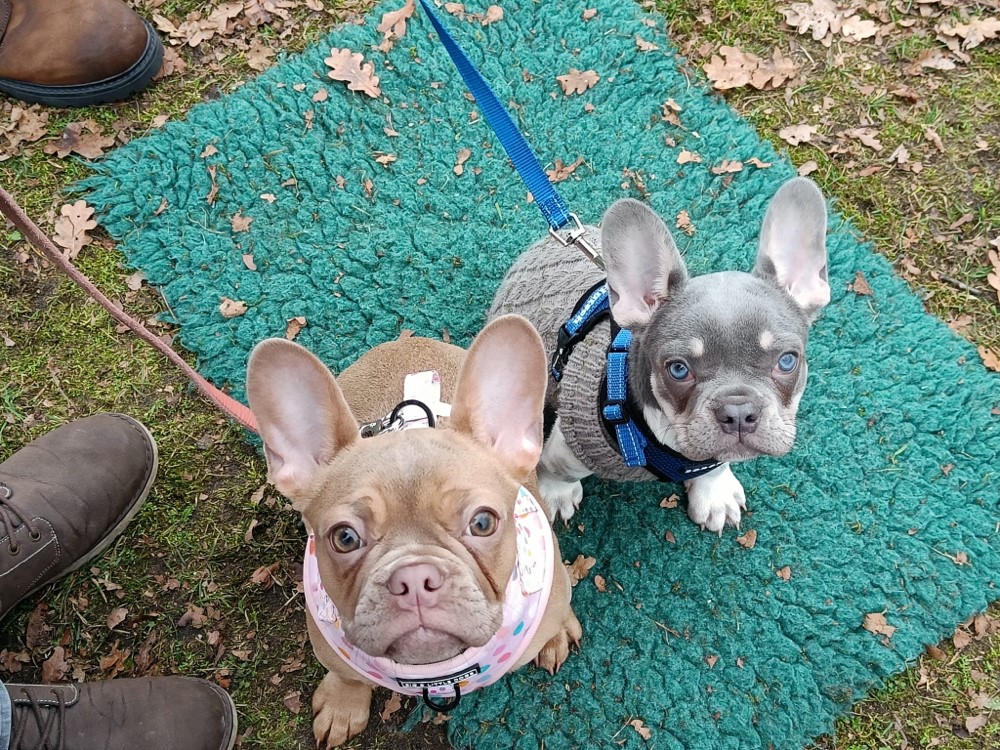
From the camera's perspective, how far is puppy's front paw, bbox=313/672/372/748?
11.8 feet

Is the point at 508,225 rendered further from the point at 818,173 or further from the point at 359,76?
the point at 818,173

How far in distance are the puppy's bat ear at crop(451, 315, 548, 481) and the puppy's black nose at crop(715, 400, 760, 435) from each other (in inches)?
26.0

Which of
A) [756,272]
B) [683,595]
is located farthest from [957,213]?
[683,595]

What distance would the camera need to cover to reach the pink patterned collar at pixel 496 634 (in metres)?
2.69

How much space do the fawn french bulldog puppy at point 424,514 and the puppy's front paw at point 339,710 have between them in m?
0.73

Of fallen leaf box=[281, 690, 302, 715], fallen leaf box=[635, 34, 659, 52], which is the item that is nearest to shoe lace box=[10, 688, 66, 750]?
fallen leaf box=[281, 690, 302, 715]

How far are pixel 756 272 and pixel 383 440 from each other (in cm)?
162

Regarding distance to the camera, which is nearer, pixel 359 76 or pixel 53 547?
pixel 53 547

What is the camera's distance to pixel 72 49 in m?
4.72

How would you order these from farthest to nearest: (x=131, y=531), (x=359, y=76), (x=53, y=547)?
(x=359, y=76), (x=131, y=531), (x=53, y=547)

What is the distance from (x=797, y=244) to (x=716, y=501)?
1442 millimetres

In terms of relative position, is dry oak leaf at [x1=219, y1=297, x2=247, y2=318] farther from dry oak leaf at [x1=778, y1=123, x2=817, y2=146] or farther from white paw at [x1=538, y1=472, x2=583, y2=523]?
dry oak leaf at [x1=778, y1=123, x2=817, y2=146]

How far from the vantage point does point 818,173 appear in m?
4.77

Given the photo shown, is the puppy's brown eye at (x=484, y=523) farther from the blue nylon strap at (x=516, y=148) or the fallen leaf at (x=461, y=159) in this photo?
the fallen leaf at (x=461, y=159)
